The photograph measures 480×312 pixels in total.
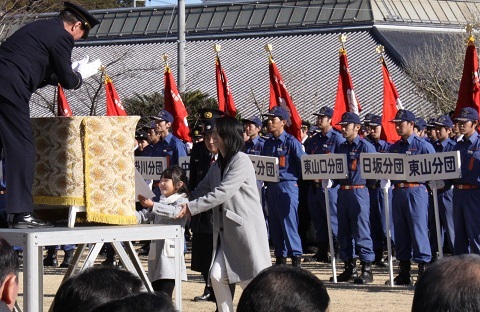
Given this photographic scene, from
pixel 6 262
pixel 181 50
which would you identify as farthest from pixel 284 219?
pixel 6 262

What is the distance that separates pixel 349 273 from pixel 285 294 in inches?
378

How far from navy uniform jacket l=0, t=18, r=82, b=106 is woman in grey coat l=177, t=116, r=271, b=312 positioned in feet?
5.85

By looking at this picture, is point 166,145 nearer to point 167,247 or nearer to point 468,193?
point 468,193

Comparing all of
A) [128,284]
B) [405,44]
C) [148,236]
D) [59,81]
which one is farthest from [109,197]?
[405,44]

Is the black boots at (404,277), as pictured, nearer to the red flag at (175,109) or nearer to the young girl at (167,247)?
the young girl at (167,247)

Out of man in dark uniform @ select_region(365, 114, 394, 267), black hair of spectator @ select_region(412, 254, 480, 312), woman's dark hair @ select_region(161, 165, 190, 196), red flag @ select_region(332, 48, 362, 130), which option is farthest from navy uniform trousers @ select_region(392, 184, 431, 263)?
black hair of spectator @ select_region(412, 254, 480, 312)

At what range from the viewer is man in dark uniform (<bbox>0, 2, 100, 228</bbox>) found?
6820 mm

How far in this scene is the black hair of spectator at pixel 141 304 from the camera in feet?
10.9

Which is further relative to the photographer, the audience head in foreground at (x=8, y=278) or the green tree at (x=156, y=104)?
the green tree at (x=156, y=104)

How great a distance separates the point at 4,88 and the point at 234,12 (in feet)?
120

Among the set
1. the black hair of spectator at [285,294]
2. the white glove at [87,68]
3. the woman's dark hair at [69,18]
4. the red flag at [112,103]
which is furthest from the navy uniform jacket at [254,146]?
the black hair of spectator at [285,294]

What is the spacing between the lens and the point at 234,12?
43.1 metres

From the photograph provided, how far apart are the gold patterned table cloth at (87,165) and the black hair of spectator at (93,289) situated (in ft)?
9.33

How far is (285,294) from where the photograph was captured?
3.89 m
